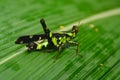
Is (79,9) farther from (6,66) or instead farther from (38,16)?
(6,66)

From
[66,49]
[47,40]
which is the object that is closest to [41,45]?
[47,40]

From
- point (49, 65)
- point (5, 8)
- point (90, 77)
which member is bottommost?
point (90, 77)

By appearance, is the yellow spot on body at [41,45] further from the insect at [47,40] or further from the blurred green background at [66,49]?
the blurred green background at [66,49]

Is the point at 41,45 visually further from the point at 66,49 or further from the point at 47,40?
the point at 66,49

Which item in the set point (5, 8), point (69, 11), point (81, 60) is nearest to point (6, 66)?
point (81, 60)

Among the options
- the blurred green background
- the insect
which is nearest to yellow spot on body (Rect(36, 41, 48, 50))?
the insect

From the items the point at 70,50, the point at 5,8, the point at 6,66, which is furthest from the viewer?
the point at 5,8

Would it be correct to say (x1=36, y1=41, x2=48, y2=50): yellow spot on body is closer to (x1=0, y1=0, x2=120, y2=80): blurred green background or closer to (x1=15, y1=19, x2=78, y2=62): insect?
(x1=15, y1=19, x2=78, y2=62): insect

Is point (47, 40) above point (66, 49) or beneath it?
above
